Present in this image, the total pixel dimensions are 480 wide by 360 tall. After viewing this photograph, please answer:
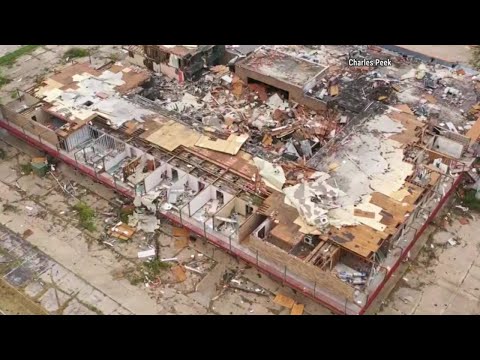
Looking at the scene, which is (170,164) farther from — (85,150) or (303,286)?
(303,286)

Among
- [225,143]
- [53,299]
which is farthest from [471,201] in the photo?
[53,299]

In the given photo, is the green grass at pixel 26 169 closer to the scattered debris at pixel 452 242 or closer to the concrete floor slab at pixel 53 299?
the concrete floor slab at pixel 53 299

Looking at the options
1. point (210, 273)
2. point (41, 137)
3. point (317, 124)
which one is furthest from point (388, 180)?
point (41, 137)

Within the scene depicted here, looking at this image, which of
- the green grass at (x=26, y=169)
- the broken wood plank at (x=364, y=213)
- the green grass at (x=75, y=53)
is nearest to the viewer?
the broken wood plank at (x=364, y=213)

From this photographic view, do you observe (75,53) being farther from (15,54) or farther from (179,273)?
(179,273)

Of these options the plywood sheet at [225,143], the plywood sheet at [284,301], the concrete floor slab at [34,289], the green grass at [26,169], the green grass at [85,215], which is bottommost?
the concrete floor slab at [34,289]

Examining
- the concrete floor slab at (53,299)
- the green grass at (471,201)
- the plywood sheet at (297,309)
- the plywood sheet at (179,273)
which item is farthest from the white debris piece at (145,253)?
the green grass at (471,201)
